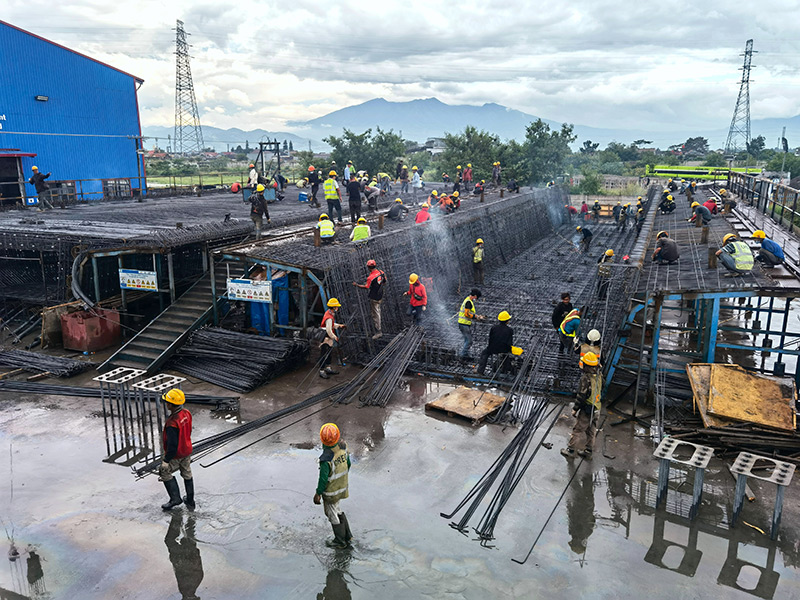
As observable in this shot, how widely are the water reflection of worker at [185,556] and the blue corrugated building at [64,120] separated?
73.5 feet

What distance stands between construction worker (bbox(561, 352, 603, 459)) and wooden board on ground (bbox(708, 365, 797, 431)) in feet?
6.24

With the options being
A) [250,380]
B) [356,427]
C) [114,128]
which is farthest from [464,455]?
[114,128]

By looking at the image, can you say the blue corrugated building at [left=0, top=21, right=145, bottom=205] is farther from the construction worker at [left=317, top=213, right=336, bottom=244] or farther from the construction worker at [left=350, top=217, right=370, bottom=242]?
the construction worker at [left=350, top=217, right=370, bottom=242]

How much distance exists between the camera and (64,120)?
98.8 feet

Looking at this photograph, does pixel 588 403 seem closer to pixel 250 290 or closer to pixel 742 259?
pixel 742 259

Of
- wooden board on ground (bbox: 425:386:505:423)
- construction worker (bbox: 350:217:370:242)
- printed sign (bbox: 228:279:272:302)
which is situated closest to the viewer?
wooden board on ground (bbox: 425:386:505:423)

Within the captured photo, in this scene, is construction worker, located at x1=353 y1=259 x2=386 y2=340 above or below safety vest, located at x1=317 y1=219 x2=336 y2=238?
below

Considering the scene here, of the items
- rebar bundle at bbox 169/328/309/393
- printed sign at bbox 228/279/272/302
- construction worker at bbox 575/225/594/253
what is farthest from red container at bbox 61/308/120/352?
construction worker at bbox 575/225/594/253

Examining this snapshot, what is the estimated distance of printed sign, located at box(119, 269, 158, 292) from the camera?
551 inches

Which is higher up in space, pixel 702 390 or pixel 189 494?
pixel 702 390

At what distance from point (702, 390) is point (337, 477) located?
6.64 metres

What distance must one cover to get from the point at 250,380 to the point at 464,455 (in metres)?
5.11

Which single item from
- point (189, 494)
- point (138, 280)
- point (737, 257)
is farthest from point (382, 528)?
point (138, 280)

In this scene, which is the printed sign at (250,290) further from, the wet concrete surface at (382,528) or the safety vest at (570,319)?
the safety vest at (570,319)
